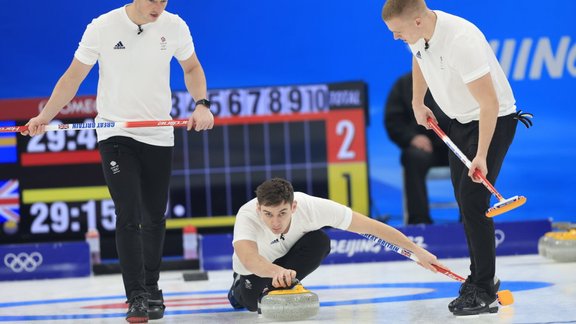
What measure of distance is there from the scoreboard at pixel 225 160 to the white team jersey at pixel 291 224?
375 centimetres

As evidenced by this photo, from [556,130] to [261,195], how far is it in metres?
5.65

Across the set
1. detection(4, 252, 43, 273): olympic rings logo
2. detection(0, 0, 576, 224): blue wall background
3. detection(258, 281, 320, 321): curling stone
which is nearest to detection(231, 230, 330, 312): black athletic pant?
detection(258, 281, 320, 321): curling stone

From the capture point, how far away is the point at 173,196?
8992mm

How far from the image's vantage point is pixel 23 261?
339 inches

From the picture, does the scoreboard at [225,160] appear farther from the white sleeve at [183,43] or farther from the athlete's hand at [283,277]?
the athlete's hand at [283,277]

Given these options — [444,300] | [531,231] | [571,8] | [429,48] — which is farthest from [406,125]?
[429,48]

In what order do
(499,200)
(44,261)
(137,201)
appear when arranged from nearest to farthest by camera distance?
(499,200) < (137,201) < (44,261)

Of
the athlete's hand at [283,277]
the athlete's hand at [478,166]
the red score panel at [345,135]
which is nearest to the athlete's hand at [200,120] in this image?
the athlete's hand at [283,277]

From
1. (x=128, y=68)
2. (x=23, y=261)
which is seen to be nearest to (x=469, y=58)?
(x=128, y=68)

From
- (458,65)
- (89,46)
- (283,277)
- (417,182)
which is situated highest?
(89,46)

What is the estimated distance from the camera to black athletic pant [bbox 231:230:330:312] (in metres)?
5.13

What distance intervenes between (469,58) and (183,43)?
154 cm

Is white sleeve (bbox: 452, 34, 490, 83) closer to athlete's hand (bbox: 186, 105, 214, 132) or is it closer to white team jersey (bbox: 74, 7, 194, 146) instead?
athlete's hand (bbox: 186, 105, 214, 132)

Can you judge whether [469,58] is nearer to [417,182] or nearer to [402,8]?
[402,8]
